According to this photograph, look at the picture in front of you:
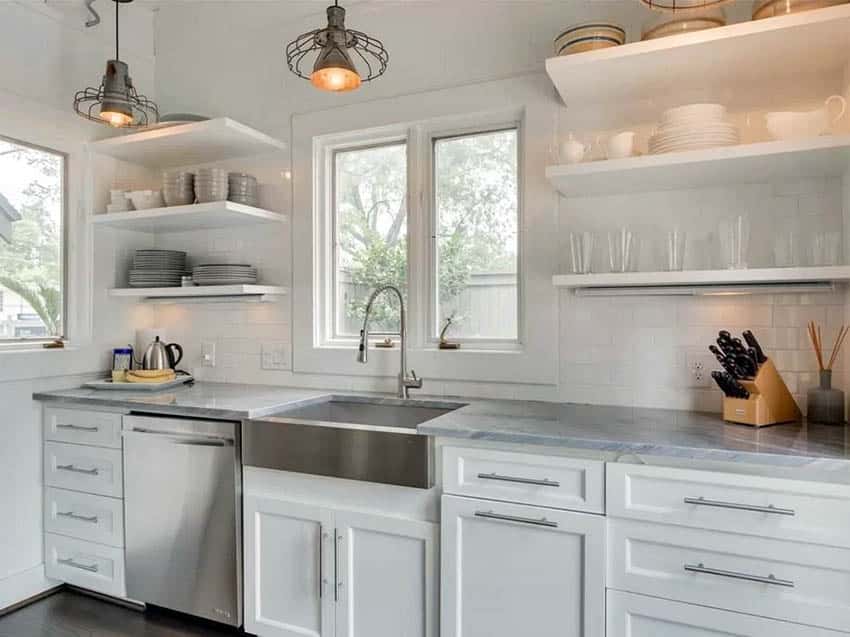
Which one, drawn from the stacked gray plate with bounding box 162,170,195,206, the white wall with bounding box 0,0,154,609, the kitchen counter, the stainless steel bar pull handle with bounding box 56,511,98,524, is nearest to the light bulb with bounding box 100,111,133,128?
the stacked gray plate with bounding box 162,170,195,206

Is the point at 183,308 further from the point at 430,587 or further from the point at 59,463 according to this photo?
the point at 430,587

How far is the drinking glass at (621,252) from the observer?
7.25 feet

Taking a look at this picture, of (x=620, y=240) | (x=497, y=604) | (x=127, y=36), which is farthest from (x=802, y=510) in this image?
(x=127, y=36)

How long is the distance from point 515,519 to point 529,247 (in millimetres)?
1138

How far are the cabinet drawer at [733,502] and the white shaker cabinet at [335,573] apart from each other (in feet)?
2.10

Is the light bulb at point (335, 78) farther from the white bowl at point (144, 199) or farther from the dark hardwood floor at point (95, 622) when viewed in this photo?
the dark hardwood floor at point (95, 622)

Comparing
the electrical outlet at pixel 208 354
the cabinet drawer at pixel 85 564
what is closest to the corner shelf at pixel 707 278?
the electrical outlet at pixel 208 354

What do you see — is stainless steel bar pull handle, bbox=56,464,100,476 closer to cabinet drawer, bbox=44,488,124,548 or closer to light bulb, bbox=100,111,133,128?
cabinet drawer, bbox=44,488,124,548

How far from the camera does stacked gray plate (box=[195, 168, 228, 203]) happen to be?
9.34 ft

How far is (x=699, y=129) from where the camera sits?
1975mm

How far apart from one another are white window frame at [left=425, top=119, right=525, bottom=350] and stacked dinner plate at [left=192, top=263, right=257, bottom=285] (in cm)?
92

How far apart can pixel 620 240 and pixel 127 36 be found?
2.80 m

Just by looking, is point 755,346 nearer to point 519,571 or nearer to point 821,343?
point 821,343

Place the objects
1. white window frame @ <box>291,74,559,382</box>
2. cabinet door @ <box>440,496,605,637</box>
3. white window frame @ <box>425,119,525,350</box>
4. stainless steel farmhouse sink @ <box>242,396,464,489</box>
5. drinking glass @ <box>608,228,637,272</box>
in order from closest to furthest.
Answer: cabinet door @ <box>440,496,605,637</box>, stainless steel farmhouse sink @ <box>242,396,464,489</box>, drinking glass @ <box>608,228,637,272</box>, white window frame @ <box>291,74,559,382</box>, white window frame @ <box>425,119,525,350</box>
